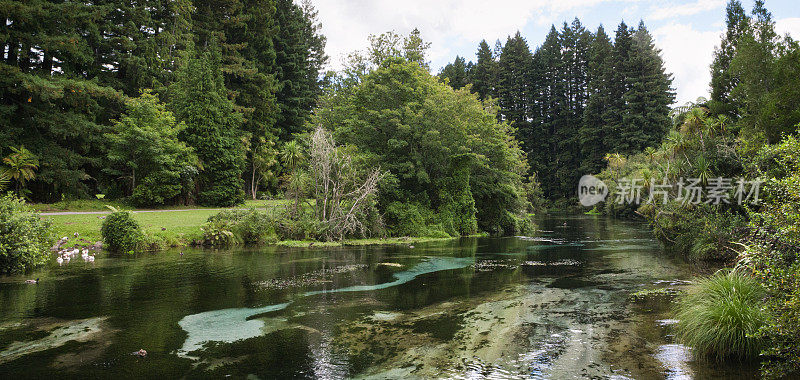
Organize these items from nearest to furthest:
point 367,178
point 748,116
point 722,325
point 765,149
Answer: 1. point 722,325
2. point 765,149
3. point 748,116
4. point 367,178

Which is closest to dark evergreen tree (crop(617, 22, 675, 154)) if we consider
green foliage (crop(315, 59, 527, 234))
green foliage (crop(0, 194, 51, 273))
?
green foliage (crop(315, 59, 527, 234))

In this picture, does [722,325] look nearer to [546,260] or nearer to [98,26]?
[546,260]

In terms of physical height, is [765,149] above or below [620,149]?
below

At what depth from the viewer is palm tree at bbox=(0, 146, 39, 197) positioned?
22.6 metres

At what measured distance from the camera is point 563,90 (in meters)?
69.4

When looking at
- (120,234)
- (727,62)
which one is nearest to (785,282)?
(120,234)

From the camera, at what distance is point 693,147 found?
20.8 metres

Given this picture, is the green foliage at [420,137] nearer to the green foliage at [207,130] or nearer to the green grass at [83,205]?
the green grass at [83,205]

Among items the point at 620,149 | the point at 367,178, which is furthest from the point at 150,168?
the point at 620,149

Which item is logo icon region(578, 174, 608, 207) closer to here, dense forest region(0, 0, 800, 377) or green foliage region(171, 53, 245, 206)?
dense forest region(0, 0, 800, 377)

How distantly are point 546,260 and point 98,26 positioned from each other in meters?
31.8

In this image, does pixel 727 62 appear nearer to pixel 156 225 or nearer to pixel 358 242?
pixel 358 242

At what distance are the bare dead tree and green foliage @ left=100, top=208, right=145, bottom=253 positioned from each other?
8.54 meters

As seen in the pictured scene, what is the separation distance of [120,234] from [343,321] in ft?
44.3
